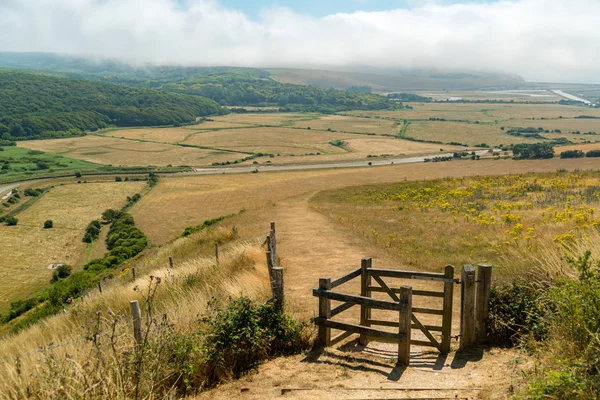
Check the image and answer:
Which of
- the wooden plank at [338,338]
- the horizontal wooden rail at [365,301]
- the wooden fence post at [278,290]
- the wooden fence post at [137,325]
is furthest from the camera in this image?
the wooden plank at [338,338]

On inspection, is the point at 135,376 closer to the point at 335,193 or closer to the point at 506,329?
the point at 506,329

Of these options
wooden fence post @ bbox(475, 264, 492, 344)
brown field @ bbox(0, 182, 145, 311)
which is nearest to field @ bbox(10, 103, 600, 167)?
brown field @ bbox(0, 182, 145, 311)

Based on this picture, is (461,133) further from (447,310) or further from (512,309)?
(447,310)

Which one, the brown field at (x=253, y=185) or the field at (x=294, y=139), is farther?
the field at (x=294, y=139)

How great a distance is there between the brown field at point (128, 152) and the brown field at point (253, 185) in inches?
926

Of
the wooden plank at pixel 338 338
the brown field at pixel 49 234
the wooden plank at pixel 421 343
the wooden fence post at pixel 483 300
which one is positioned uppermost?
the wooden fence post at pixel 483 300

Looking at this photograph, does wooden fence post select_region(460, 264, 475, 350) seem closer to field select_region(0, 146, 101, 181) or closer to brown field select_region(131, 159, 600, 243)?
brown field select_region(131, 159, 600, 243)

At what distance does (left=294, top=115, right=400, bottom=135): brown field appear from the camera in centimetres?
15291

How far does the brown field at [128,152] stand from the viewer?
107062 millimetres

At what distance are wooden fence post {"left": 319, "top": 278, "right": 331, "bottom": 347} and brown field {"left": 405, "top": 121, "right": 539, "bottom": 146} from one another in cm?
12042

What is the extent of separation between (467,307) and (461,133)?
140570 millimetres

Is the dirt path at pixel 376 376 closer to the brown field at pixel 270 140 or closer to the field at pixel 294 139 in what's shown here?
the field at pixel 294 139

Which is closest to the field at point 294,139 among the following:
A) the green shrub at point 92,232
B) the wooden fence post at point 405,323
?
the green shrub at point 92,232

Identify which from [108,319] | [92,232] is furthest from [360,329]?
[92,232]
